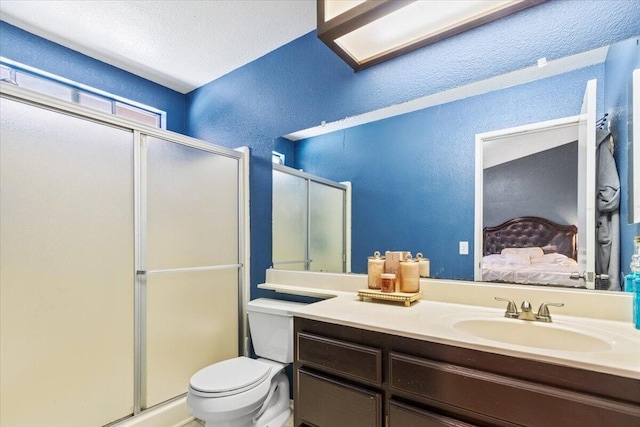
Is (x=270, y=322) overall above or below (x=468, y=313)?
below

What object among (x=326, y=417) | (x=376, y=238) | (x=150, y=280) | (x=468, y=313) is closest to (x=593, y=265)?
(x=468, y=313)

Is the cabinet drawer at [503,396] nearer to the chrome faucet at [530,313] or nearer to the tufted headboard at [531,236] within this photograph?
the chrome faucet at [530,313]

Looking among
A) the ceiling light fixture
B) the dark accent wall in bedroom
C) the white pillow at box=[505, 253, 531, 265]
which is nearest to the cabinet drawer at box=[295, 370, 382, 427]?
the white pillow at box=[505, 253, 531, 265]

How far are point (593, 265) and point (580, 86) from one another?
2.40ft

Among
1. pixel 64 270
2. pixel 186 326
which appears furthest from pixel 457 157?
pixel 64 270

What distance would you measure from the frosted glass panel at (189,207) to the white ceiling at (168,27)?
31.3 inches

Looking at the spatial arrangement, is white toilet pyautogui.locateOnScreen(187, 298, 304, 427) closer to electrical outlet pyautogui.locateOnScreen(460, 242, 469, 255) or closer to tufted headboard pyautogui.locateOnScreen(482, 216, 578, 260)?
electrical outlet pyautogui.locateOnScreen(460, 242, 469, 255)

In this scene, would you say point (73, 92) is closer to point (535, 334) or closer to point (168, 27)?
point (168, 27)

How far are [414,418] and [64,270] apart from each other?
174 centimetres

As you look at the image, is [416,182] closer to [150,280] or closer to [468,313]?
[468,313]

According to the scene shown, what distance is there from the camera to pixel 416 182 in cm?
161

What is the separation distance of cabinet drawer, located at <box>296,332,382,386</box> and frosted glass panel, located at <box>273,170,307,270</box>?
0.84 m

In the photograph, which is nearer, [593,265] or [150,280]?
[593,265]

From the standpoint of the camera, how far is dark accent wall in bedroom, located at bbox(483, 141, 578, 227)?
1.26 m
